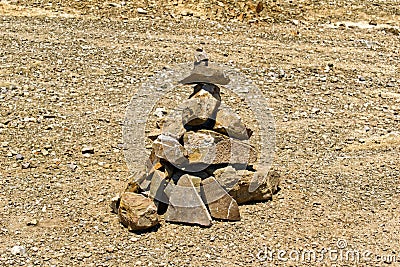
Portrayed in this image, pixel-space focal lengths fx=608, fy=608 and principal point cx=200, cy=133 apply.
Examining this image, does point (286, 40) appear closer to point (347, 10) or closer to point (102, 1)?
point (347, 10)

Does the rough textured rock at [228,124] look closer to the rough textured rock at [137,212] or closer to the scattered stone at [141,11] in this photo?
the rough textured rock at [137,212]

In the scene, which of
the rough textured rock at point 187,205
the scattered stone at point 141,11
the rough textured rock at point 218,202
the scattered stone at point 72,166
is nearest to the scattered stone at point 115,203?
the rough textured rock at point 187,205

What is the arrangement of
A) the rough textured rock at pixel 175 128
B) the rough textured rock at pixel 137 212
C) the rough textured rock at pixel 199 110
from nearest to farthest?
the rough textured rock at pixel 137 212
the rough textured rock at pixel 175 128
the rough textured rock at pixel 199 110

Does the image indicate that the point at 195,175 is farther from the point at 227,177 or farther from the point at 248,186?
the point at 248,186

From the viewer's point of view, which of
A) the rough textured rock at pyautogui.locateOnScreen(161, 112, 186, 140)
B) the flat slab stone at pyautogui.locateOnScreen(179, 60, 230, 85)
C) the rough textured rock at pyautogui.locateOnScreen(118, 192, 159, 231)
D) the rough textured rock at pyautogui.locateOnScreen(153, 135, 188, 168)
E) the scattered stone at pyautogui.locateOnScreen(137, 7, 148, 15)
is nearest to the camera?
the rough textured rock at pyautogui.locateOnScreen(118, 192, 159, 231)

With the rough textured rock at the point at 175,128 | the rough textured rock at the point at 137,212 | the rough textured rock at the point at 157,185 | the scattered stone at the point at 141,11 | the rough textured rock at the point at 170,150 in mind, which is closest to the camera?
the rough textured rock at the point at 137,212

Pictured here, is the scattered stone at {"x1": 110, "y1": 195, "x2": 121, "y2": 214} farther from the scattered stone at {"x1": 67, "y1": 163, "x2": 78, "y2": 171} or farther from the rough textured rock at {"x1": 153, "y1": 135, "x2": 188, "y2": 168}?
the scattered stone at {"x1": 67, "y1": 163, "x2": 78, "y2": 171}

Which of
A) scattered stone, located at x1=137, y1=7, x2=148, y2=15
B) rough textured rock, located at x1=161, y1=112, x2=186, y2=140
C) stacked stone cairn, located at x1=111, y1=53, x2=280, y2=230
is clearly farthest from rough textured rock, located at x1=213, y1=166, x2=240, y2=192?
scattered stone, located at x1=137, y1=7, x2=148, y2=15
